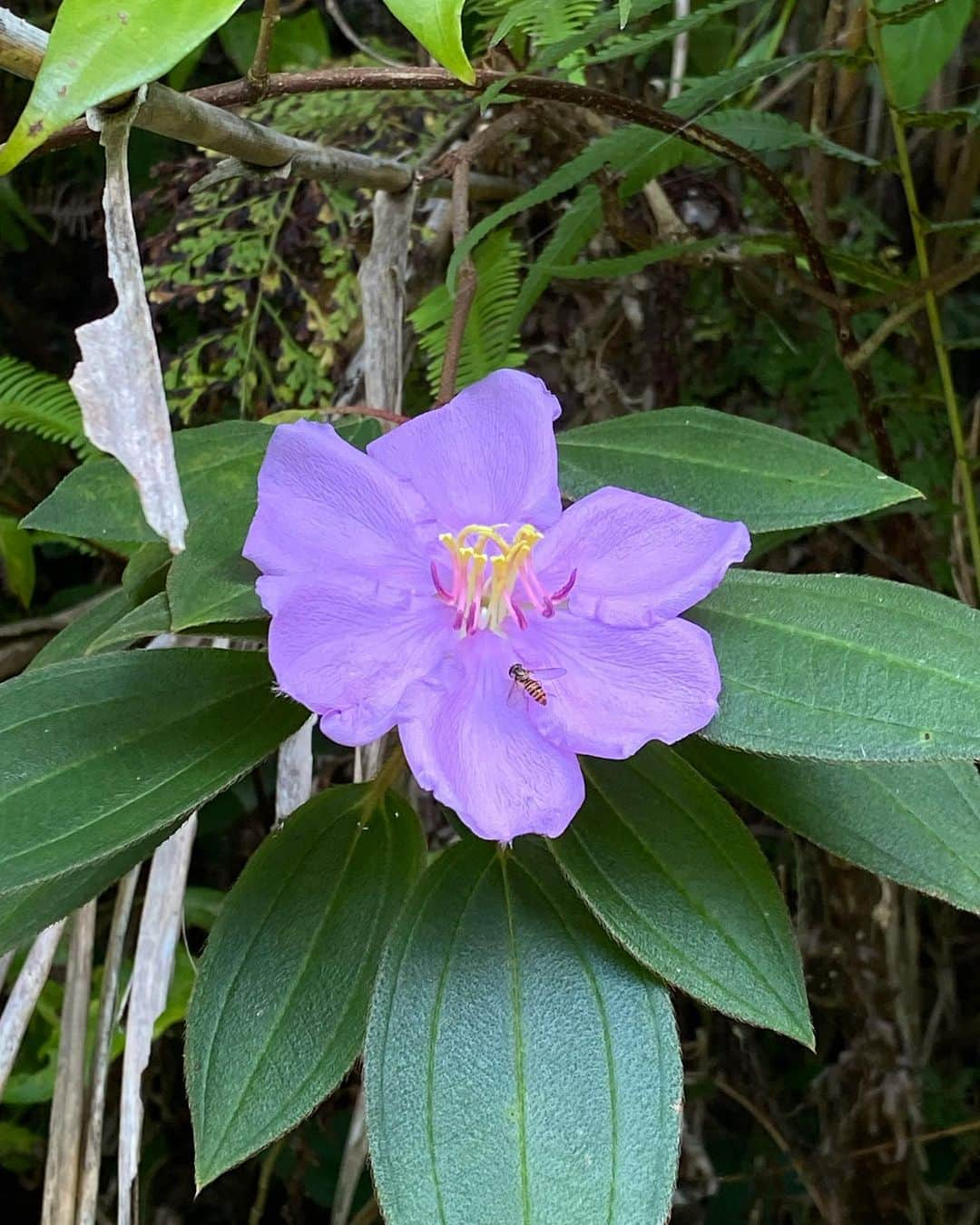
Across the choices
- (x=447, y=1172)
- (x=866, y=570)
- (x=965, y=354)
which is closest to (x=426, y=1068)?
(x=447, y=1172)

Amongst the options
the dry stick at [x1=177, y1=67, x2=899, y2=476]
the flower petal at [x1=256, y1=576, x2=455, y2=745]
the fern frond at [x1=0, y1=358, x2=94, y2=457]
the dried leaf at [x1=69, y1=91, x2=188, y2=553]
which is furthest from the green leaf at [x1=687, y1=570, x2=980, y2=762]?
the fern frond at [x1=0, y1=358, x2=94, y2=457]

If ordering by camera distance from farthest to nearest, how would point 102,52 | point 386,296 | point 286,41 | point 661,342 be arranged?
1. point 286,41
2. point 661,342
3. point 386,296
4. point 102,52

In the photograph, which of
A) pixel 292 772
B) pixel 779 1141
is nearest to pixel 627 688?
pixel 292 772

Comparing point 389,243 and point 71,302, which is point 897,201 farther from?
point 71,302

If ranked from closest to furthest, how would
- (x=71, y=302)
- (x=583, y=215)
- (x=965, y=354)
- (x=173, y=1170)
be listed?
(x=583, y=215) → (x=173, y=1170) → (x=965, y=354) → (x=71, y=302)

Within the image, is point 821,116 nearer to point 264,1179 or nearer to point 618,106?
point 618,106

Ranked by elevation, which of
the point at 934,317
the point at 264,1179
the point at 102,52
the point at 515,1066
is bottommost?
the point at 264,1179
